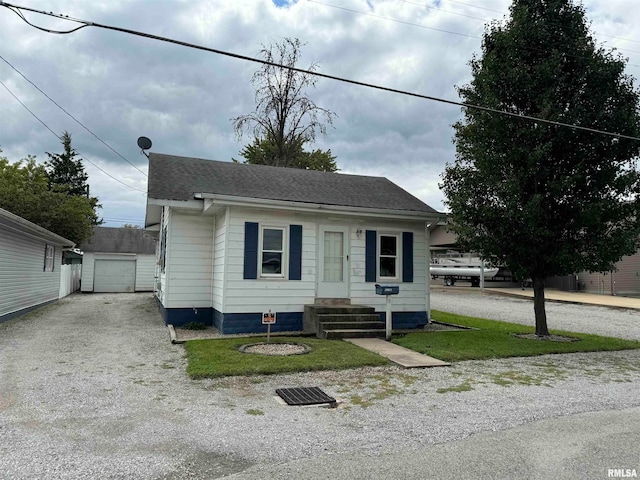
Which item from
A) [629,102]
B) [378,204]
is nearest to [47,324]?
[378,204]

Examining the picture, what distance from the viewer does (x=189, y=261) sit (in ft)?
37.4

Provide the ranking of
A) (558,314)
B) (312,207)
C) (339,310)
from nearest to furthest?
1. (339,310)
2. (312,207)
3. (558,314)

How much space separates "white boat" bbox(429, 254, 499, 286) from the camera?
29.7 m

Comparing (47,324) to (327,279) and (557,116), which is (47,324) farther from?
(557,116)

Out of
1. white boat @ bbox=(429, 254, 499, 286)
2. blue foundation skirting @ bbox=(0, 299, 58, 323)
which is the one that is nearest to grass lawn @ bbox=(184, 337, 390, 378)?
blue foundation skirting @ bbox=(0, 299, 58, 323)

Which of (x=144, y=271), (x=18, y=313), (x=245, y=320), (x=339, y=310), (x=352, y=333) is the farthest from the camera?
(x=144, y=271)

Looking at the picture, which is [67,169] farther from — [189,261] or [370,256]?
[370,256]

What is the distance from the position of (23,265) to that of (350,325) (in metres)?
10.5

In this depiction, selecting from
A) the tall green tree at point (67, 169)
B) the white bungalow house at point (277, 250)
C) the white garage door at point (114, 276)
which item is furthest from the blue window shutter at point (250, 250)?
the tall green tree at point (67, 169)

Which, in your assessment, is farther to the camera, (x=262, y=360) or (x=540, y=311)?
(x=540, y=311)

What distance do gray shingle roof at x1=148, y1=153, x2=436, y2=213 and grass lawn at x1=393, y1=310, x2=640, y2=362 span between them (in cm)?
330

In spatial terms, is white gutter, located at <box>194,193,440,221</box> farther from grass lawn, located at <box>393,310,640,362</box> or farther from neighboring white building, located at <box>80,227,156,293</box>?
neighboring white building, located at <box>80,227,156,293</box>

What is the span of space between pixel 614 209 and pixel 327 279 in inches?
255

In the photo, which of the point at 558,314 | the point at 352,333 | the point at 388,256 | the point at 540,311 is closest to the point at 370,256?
the point at 388,256
